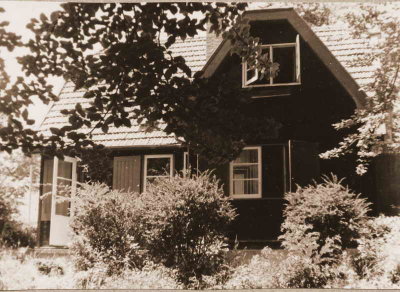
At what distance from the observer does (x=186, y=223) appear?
20.5 ft

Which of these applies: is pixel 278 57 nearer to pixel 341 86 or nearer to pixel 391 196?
pixel 341 86

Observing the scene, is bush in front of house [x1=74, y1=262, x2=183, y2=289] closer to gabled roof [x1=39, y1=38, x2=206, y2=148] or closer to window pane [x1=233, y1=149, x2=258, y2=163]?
gabled roof [x1=39, y1=38, x2=206, y2=148]

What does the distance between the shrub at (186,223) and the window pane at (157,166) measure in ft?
5.10

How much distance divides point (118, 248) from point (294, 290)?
2.56 metres

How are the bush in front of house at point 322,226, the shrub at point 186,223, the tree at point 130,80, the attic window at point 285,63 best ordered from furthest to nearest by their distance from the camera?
the attic window at point 285,63 < the shrub at point 186,223 < the bush in front of house at point 322,226 < the tree at point 130,80

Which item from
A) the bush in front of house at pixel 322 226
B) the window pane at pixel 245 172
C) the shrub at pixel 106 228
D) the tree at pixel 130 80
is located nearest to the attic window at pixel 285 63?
the window pane at pixel 245 172

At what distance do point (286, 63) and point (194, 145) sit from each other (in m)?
5.63

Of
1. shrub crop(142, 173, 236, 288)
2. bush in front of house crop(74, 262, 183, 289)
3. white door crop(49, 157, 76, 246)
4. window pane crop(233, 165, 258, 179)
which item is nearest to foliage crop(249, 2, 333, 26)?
window pane crop(233, 165, 258, 179)

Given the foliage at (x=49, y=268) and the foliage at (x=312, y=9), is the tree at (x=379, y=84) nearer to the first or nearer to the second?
the foliage at (x=312, y=9)

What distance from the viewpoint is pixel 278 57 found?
8.59 m

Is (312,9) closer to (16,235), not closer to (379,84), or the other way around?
(379,84)

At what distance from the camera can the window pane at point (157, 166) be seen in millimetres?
8103

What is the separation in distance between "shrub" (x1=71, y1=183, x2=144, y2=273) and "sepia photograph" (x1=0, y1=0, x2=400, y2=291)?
22 mm

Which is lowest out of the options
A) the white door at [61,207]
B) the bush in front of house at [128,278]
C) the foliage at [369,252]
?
the bush in front of house at [128,278]
